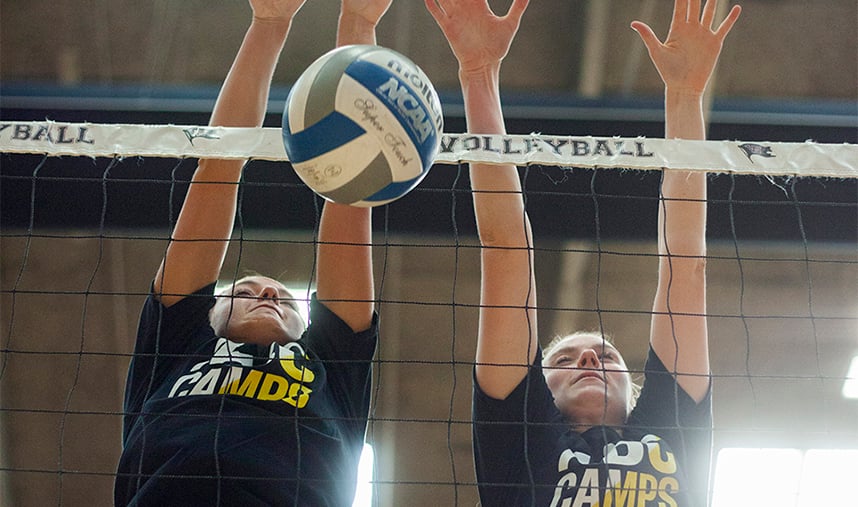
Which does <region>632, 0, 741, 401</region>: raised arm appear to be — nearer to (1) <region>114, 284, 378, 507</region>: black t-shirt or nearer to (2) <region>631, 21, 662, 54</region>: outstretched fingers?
(2) <region>631, 21, 662, 54</region>: outstretched fingers

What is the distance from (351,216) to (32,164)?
75.8 inches

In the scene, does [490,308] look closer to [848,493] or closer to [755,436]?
[755,436]

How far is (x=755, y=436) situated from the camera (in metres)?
7.52

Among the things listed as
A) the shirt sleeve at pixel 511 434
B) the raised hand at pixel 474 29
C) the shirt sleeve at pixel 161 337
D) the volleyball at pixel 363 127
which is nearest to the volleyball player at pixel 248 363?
the shirt sleeve at pixel 161 337

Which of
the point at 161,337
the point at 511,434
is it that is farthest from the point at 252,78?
the point at 511,434

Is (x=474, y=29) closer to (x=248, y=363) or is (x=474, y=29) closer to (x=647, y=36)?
(x=647, y=36)

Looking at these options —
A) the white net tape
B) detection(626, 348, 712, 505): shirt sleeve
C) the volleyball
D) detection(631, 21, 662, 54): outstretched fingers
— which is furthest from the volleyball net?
the volleyball

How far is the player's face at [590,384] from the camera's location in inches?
117

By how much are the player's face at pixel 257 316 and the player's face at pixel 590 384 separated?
84cm

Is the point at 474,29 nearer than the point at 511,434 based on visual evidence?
No

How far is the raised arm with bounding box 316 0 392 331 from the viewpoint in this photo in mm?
3020

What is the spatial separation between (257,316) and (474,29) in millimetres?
1151

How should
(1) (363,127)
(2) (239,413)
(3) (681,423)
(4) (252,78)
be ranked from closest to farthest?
1. (1) (363,127)
2. (2) (239,413)
3. (3) (681,423)
4. (4) (252,78)

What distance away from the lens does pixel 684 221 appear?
2996 millimetres
